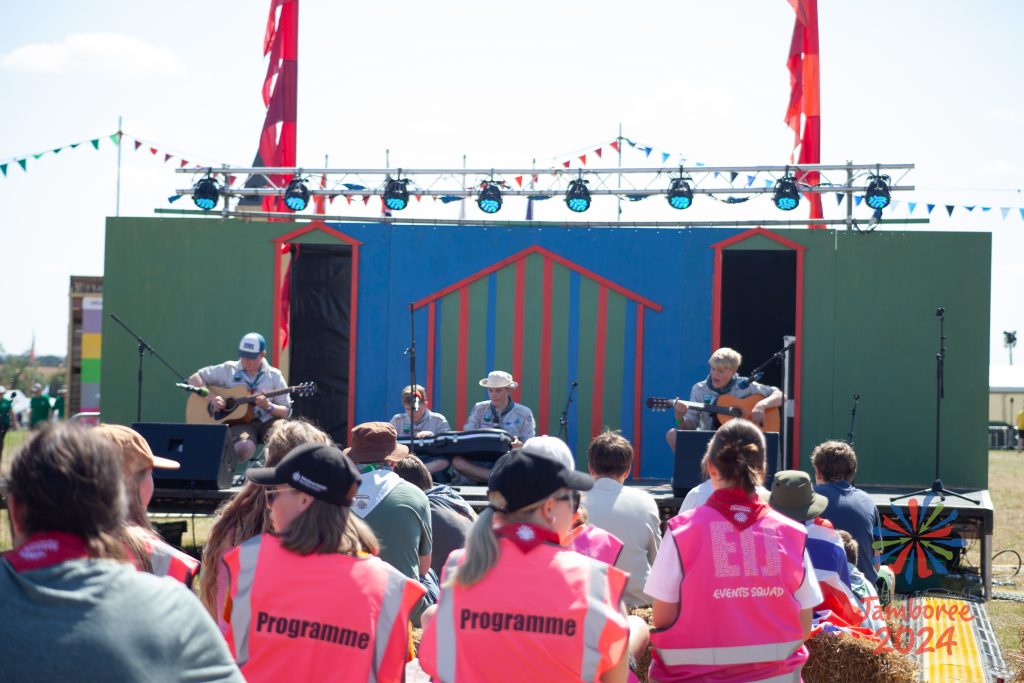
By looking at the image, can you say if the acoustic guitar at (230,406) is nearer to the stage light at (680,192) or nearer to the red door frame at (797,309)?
the stage light at (680,192)

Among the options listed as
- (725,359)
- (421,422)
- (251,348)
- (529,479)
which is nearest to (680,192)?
(725,359)

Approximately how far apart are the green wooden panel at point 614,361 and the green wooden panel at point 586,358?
136 millimetres

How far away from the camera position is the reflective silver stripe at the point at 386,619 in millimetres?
2305

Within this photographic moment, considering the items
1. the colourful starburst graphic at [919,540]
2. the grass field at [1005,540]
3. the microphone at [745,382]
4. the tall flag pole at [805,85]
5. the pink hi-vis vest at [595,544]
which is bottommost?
the grass field at [1005,540]

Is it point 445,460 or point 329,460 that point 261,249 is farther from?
point 329,460

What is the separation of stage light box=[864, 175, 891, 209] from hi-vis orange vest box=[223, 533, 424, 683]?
8465 mm

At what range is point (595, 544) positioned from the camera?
3012 mm

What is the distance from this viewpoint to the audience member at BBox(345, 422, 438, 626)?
3.96m

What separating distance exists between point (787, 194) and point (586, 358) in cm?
249

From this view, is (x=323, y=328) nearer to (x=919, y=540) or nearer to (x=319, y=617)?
(x=919, y=540)

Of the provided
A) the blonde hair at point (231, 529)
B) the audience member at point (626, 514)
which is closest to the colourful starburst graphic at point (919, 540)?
Answer: the audience member at point (626, 514)

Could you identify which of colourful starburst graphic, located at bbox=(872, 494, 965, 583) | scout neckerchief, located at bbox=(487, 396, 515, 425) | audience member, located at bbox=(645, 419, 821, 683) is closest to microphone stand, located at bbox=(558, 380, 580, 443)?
scout neckerchief, located at bbox=(487, 396, 515, 425)

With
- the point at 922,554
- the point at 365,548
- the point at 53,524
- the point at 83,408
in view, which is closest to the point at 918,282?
the point at 922,554

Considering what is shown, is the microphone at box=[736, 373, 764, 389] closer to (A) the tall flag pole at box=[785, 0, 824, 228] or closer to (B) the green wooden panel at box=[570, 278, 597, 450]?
(B) the green wooden panel at box=[570, 278, 597, 450]
